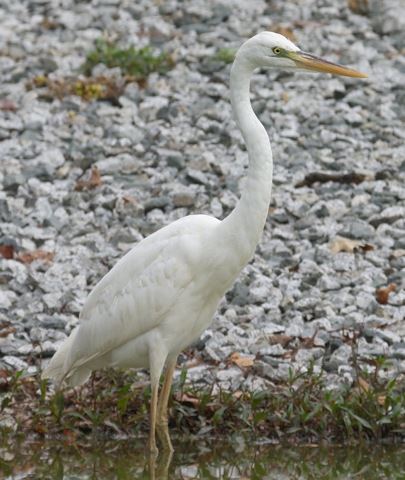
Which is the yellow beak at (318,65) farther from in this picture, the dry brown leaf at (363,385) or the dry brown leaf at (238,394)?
the dry brown leaf at (238,394)

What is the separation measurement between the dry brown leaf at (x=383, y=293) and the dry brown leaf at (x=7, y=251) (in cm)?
264

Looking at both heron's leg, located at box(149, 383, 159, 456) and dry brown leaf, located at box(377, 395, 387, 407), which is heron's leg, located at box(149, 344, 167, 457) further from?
dry brown leaf, located at box(377, 395, 387, 407)

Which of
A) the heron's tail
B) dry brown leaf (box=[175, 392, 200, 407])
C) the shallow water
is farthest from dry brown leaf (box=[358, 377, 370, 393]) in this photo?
the heron's tail

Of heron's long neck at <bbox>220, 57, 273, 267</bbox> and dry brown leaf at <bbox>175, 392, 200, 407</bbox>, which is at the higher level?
heron's long neck at <bbox>220, 57, 273, 267</bbox>

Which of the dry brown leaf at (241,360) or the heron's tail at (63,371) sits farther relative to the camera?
the dry brown leaf at (241,360)

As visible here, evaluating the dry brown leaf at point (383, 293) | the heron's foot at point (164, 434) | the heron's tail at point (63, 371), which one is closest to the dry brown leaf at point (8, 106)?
the dry brown leaf at point (383, 293)

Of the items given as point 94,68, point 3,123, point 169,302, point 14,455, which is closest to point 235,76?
point 169,302

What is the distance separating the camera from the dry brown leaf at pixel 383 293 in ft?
28.4

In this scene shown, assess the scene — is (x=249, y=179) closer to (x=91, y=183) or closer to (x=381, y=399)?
(x=381, y=399)

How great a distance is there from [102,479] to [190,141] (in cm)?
474

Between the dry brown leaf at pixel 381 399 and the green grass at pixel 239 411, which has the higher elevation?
the dry brown leaf at pixel 381 399

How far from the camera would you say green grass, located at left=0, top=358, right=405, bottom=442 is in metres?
7.35

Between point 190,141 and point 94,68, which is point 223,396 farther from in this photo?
point 94,68

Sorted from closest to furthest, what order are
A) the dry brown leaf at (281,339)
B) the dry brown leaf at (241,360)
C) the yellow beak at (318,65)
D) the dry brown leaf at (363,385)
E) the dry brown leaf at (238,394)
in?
the yellow beak at (318,65) < the dry brown leaf at (363,385) < the dry brown leaf at (238,394) < the dry brown leaf at (241,360) < the dry brown leaf at (281,339)
